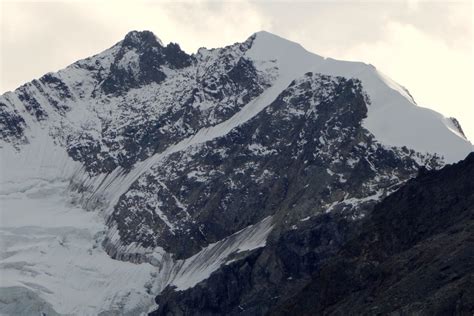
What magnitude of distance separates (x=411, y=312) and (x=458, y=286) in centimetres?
720

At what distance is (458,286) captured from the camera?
199 metres

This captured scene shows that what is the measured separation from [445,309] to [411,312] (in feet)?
18.5

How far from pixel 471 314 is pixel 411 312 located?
11030 mm

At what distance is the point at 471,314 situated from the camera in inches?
7515

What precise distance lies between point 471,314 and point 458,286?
349 inches

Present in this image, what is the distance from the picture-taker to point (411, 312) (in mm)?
199625

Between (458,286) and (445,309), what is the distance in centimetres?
497

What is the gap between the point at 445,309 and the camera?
19575 cm
